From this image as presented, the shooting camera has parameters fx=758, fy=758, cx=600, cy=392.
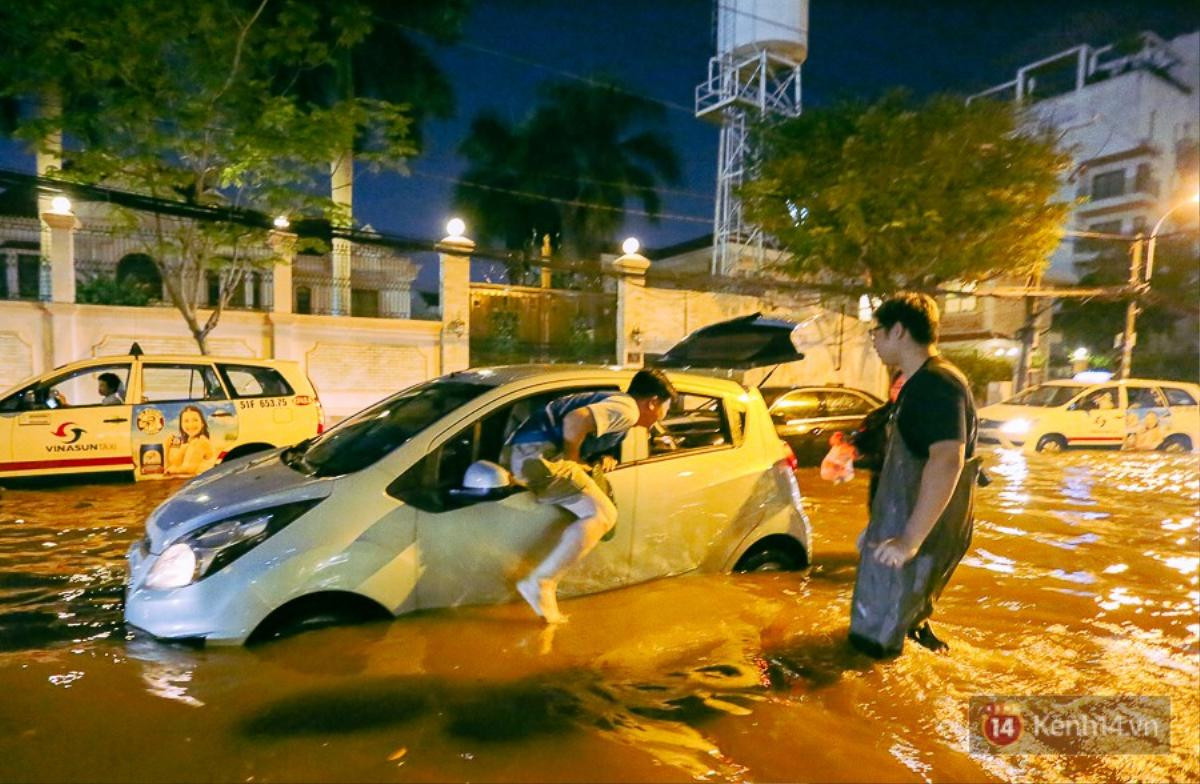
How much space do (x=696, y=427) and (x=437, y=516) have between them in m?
1.87

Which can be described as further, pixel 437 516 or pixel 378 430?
pixel 378 430

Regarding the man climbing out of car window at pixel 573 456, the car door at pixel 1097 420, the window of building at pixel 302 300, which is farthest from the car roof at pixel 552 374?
the window of building at pixel 302 300

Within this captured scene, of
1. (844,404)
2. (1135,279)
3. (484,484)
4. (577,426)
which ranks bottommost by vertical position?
(844,404)

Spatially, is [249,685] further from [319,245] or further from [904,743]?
[319,245]

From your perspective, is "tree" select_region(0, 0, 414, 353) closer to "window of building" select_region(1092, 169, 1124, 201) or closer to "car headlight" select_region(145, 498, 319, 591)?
"car headlight" select_region(145, 498, 319, 591)

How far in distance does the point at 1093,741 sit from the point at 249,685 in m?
3.63

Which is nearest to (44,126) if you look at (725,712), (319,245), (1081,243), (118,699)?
(319,245)

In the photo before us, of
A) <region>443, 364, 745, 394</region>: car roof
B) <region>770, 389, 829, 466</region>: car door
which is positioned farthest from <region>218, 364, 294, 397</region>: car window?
<region>770, 389, 829, 466</region>: car door

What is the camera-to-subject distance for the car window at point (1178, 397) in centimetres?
1490

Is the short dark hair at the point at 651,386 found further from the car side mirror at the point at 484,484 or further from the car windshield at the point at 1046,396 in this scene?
the car windshield at the point at 1046,396

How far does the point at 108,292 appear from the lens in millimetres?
12508

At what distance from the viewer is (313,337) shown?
44.8ft

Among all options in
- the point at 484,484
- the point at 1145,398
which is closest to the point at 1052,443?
the point at 1145,398

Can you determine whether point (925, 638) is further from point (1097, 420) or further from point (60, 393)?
point (1097, 420)
